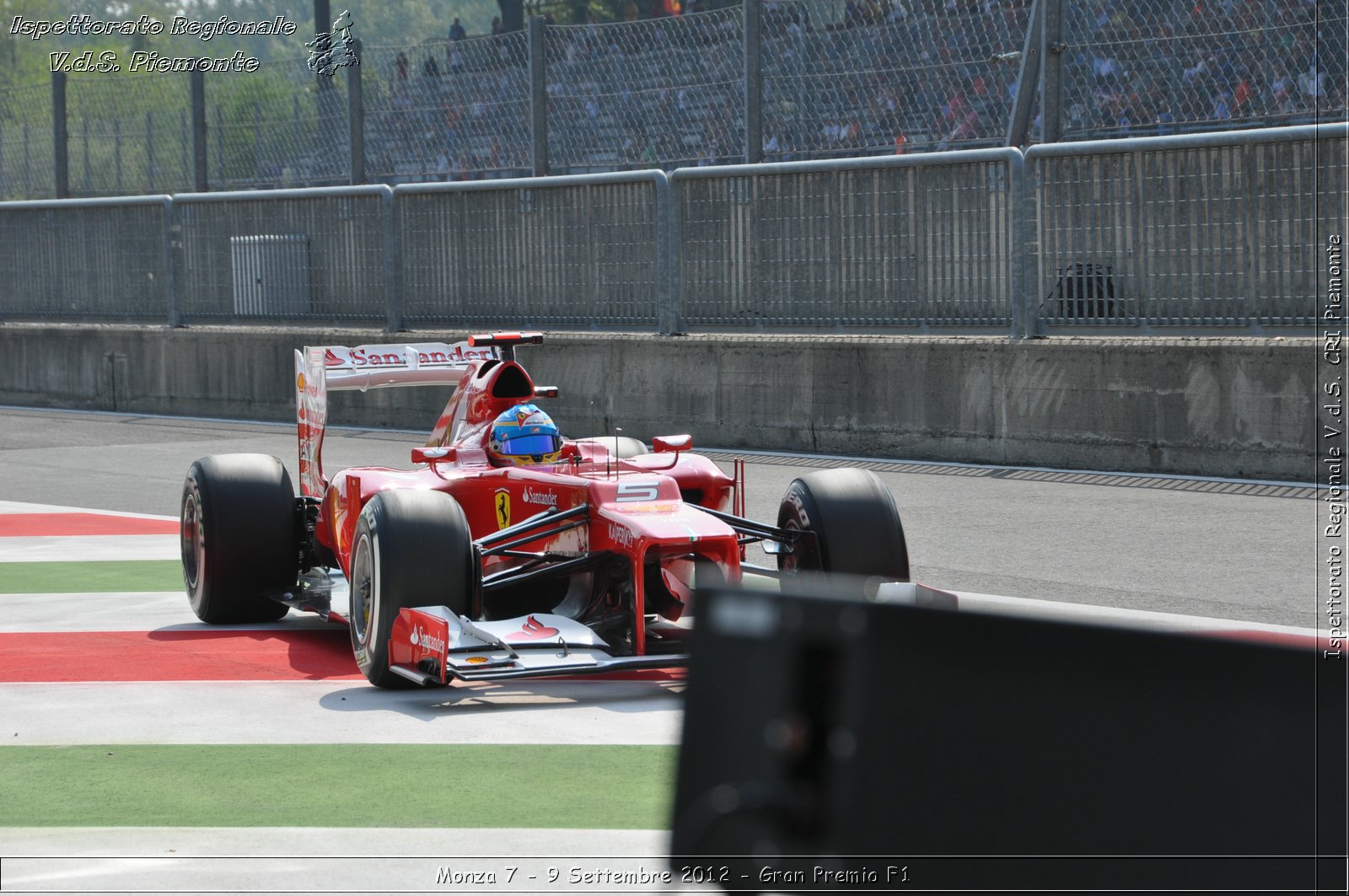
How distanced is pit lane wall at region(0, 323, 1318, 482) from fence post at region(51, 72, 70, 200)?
522cm

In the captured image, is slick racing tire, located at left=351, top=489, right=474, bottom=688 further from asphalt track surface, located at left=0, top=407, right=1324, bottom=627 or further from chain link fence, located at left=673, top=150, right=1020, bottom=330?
chain link fence, located at left=673, top=150, right=1020, bottom=330

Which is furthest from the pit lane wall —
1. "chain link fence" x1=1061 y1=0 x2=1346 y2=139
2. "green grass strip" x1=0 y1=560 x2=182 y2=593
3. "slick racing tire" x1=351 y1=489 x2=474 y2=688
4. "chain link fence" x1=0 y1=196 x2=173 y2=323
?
"slick racing tire" x1=351 y1=489 x2=474 y2=688

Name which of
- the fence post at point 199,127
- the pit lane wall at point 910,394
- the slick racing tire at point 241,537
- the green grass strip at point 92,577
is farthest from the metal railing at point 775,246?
the slick racing tire at point 241,537

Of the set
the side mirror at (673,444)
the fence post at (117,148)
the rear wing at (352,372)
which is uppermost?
the fence post at (117,148)

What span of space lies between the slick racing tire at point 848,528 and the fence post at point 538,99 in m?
10.7

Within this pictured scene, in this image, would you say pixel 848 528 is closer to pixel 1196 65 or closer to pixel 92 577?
pixel 92 577

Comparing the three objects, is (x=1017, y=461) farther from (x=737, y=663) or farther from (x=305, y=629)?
(x=737, y=663)

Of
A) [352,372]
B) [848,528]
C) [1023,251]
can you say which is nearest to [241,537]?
[352,372]

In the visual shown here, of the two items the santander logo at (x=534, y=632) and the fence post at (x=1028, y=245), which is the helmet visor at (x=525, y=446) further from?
the fence post at (x=1028, y=245)

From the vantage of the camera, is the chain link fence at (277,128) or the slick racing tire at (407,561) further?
the chain link fence at (277,128)

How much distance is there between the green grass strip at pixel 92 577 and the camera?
337 inches

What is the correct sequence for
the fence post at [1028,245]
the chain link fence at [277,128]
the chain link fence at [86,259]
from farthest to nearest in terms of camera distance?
1. the chain link fence at [277,128]
2. the chain link fence at [86,259]
3. the fence post at [1028,245]

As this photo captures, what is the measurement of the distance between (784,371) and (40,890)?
9.75 m

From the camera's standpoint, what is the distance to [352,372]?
8.27 metres
